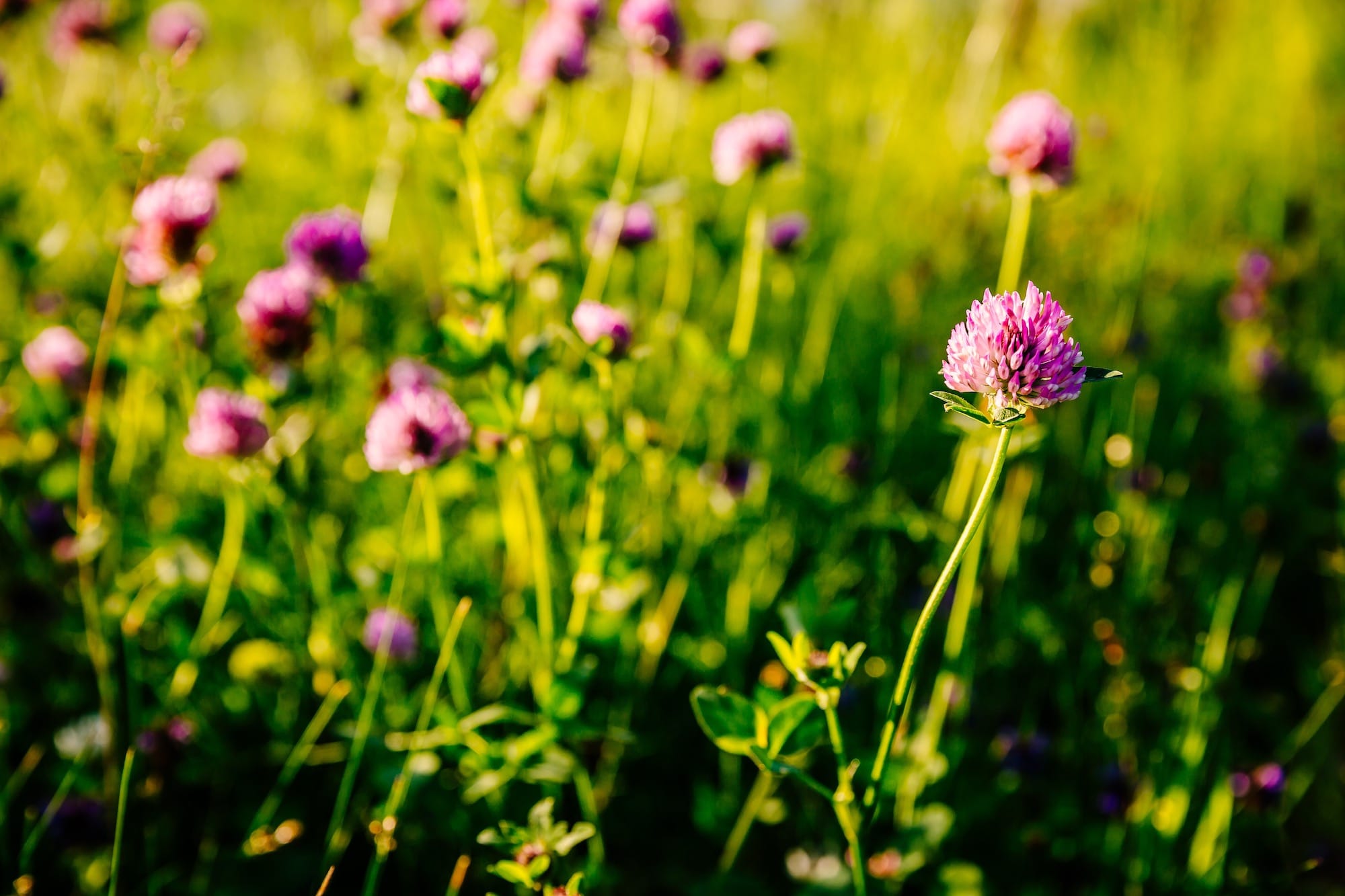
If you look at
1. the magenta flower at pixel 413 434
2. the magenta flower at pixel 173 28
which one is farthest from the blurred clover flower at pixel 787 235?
the magenta flower at pixel 173 28

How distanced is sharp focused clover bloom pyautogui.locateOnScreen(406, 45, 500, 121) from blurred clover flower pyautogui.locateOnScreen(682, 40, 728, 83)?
79 centimetres

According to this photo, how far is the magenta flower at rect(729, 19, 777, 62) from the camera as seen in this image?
1.79 metres

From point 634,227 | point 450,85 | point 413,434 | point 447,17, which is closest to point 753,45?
point 634,227

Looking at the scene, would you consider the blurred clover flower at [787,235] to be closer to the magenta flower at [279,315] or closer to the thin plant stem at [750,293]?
the thin plant stem at [750,293]

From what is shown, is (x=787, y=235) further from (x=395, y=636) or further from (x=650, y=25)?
(x=395, y=636)

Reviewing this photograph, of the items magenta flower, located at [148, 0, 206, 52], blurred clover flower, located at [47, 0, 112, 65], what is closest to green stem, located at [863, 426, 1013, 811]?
blurred clover flower, located at [47, 0, 112, 65]

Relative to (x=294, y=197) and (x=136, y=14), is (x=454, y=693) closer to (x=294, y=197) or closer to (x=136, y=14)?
(x=136, y=14)

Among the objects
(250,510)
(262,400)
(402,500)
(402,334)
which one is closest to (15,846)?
(250,510)

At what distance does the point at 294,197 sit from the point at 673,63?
5.29 ft

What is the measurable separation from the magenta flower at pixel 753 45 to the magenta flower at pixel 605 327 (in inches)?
32.6

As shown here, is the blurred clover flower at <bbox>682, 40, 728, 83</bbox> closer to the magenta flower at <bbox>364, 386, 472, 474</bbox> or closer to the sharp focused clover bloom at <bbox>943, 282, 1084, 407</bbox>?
the magenta flower at <bbox>364, 386, 472, 474</bbox>

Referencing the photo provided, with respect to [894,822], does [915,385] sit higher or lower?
higher

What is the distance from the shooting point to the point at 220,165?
7.13ft

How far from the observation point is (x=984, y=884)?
1.28 m
